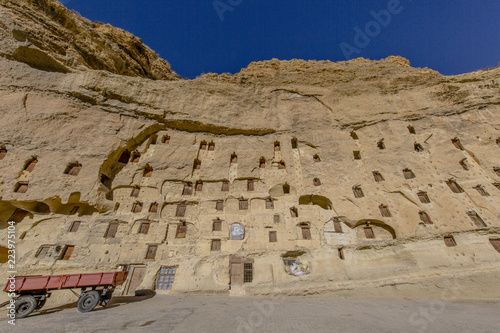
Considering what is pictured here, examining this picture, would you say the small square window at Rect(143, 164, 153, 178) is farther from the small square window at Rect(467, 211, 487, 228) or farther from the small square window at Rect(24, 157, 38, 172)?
the small square window at Rect(467, 211, 487, 228)

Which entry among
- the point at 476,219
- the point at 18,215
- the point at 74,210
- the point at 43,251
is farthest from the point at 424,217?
the point at 18,215

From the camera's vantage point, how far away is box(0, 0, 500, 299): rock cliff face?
16734 millimetres

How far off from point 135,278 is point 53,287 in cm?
657

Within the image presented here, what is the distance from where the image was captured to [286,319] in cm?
920

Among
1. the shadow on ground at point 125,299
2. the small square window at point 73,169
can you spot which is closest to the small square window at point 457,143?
the shadow on ground at point 125,299

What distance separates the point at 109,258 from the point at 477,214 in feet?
91.4

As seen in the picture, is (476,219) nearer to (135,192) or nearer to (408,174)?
(408,174)

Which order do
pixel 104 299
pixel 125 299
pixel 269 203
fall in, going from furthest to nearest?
pixel 269 203
pixel 125 299
pixel 104 299

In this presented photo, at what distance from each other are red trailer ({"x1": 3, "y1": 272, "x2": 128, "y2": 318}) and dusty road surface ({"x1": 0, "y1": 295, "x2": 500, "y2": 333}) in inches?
21.9

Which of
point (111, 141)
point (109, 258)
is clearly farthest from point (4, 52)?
point (109, 258)

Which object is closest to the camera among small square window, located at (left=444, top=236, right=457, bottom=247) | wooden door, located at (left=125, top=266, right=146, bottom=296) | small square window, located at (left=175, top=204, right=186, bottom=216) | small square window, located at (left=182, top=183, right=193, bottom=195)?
small square window, located at (left=444, top=236, right=457, bottom=247)

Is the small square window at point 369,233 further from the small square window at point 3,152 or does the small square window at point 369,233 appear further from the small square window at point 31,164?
the small square window at point 3,152

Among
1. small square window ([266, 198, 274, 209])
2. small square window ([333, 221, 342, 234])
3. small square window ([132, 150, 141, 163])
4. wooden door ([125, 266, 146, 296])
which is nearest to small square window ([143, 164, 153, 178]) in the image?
small square window ([132, 150, 141, 163])

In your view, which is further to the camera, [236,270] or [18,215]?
[18,215]
